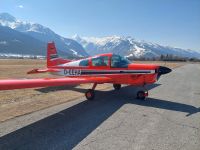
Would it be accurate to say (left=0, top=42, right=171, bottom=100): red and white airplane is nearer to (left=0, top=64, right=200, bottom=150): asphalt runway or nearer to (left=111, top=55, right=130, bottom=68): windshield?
(left=111, top=55, right=130, bottom=68): windshield

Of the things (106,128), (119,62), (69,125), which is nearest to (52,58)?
(119,62)

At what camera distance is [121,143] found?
679 cm

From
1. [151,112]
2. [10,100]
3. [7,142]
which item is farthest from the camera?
[10,100]

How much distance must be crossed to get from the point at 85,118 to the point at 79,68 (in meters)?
6.79

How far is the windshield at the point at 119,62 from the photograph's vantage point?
44.6ft

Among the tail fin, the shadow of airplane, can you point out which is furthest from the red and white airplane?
the tail fin

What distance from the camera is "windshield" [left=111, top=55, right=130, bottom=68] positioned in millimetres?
13598

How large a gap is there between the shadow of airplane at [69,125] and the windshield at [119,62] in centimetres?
208

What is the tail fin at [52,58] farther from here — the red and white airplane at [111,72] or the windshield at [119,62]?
the windshield at [119,62]

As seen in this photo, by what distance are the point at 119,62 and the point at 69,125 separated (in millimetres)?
6411

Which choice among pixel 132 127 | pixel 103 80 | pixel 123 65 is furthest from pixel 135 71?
pixel 132 127

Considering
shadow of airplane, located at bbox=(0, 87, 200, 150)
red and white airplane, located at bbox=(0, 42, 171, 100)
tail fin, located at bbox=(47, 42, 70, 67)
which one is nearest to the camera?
shadow of airplane, located at bbox=(0, 87, 200, 150)

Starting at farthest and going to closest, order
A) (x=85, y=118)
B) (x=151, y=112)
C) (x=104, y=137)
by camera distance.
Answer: (x=151, y=112)
(x=85, y=118)
(x=104, y=137)

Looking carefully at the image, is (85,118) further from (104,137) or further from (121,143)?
(121,143)
